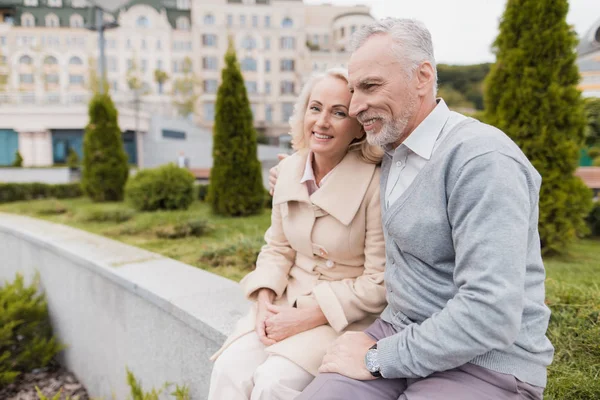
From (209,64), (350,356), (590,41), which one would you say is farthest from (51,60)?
(350,356)

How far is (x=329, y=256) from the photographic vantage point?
2090mm

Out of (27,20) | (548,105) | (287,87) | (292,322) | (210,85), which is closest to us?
(292,322)

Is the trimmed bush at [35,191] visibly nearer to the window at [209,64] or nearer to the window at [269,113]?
the window at [269,113]

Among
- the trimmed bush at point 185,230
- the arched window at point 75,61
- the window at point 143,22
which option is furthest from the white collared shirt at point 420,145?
the arched window at point 75,61

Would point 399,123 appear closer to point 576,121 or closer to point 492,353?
point 492,353

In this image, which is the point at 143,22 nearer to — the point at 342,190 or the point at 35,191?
the point at 35,191

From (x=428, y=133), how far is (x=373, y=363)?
0.79 meters

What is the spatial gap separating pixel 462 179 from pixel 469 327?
42cm

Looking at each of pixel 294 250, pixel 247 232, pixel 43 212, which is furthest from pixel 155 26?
pixel 294 250

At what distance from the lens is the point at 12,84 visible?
155ft

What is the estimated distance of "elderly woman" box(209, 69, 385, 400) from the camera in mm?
1911

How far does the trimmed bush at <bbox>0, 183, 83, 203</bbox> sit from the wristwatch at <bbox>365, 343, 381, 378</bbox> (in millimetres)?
15051

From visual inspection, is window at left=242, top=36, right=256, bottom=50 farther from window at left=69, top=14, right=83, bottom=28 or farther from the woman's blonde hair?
the woman's blonde hair

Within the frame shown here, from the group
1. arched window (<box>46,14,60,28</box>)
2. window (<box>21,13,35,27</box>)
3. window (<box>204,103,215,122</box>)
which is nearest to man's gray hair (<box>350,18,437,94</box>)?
window (<box>204,103,215,122</box>)
